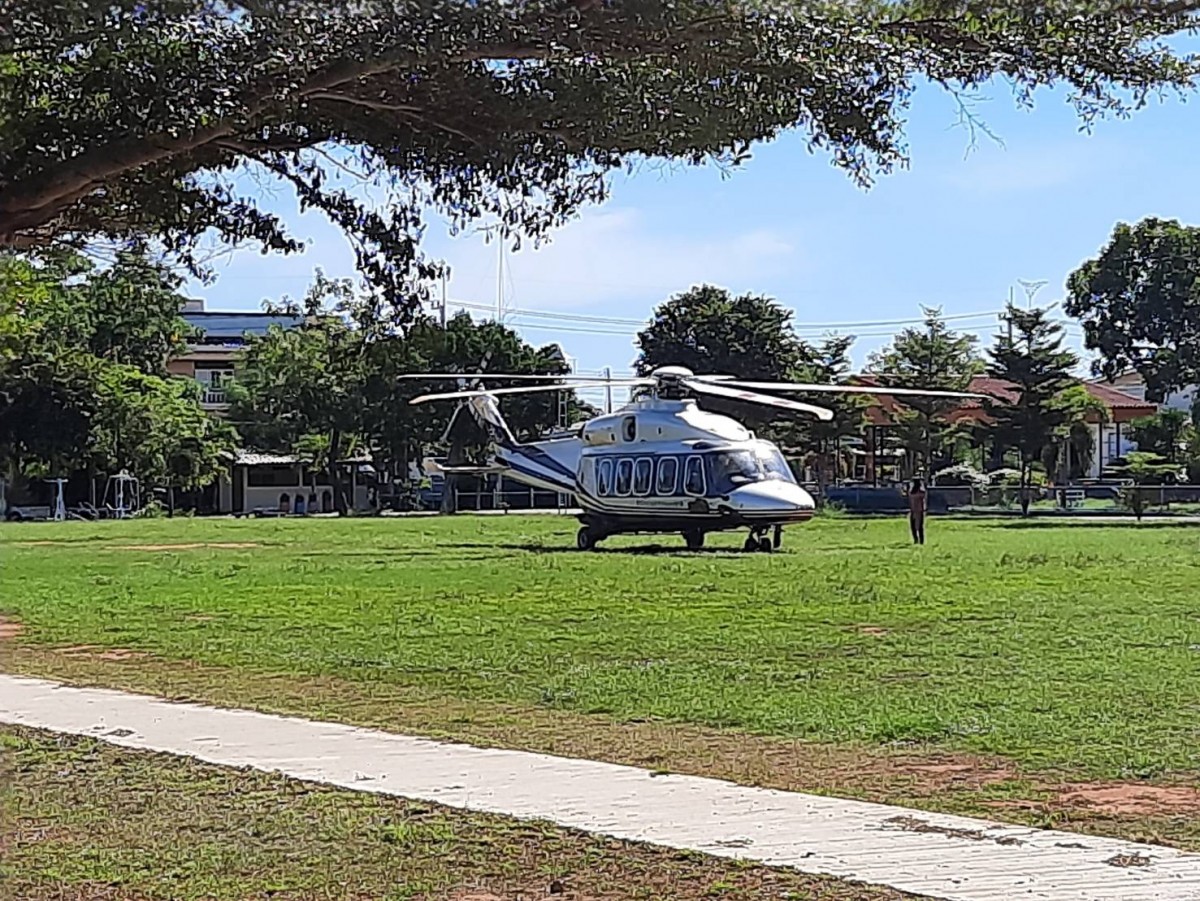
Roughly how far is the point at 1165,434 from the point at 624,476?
38.6 metres

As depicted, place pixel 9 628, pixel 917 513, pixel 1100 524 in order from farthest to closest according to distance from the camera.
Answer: pixel 1100 524 < pixel 917 513 < pixel 9 628

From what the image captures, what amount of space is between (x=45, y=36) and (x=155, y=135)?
612mm

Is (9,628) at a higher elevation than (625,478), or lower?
lower

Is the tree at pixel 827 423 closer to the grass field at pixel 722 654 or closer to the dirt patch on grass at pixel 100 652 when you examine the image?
the grass field at pixel 722 654

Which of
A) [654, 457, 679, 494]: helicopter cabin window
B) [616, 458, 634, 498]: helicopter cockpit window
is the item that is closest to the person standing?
[654, 457, 679, 494]: helicopter cabin window

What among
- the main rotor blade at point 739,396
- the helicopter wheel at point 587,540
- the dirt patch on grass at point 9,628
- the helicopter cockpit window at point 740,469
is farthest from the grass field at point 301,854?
the helicopter wheel at point 587,540

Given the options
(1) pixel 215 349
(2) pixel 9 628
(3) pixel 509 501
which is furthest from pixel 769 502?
(1) pixel 215 349

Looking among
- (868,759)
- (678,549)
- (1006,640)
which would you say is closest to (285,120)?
(868,759)

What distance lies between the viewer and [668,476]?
109 feet

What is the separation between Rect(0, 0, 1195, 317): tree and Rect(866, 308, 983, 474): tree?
5611 centimetres

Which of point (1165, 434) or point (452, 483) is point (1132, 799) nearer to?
point (452, 483)

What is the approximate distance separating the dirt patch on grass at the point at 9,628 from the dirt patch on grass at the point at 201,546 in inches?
602

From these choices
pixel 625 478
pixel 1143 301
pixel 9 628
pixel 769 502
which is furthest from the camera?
pixel 1143 301

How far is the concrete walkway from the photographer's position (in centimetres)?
690
